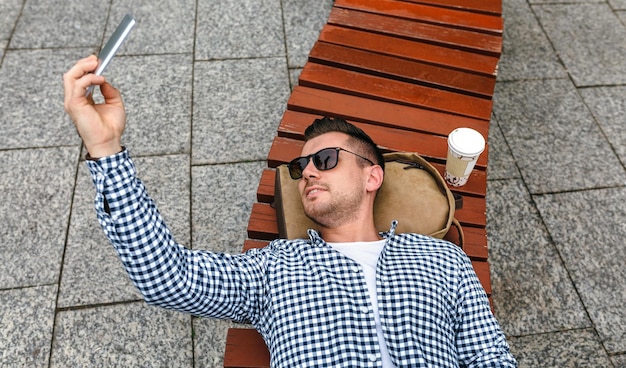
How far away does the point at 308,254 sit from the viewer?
7.17 feet

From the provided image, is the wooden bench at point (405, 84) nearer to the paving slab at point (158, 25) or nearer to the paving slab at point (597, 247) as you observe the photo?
the paving slab at point (597, 247)

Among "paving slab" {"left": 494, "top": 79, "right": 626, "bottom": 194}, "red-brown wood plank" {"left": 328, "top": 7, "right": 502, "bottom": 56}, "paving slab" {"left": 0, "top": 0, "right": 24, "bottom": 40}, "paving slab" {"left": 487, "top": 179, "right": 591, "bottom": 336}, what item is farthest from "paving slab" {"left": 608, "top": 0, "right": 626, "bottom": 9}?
"paving slab" {"left": 0, "top": 0, "right": 24, "bottom": 40}

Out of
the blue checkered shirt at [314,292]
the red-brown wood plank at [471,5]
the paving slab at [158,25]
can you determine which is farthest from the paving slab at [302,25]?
the blue checkered shirt at [314,292]

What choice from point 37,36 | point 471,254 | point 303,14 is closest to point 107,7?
point 37,36

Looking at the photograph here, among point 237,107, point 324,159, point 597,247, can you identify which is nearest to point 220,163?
point 237,107

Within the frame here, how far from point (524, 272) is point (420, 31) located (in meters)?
1.65

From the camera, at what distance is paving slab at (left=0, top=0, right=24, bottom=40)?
435 cm

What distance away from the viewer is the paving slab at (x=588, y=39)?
4277 millimetres

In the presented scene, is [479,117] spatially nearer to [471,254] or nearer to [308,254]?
[471,254]

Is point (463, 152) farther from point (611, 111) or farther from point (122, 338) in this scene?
point (611, 111)

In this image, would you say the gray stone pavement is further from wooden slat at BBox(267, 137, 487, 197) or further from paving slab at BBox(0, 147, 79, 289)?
wooden slat at BBox(267, 137, 487, 197)

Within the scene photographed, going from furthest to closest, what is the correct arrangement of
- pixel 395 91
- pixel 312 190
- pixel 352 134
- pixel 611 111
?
pixel 611 111, pixel 395 91, pixel 352 134, pixel 312 190

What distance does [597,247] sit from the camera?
10.8 feet

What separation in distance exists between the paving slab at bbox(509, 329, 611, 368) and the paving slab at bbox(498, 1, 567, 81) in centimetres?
216
